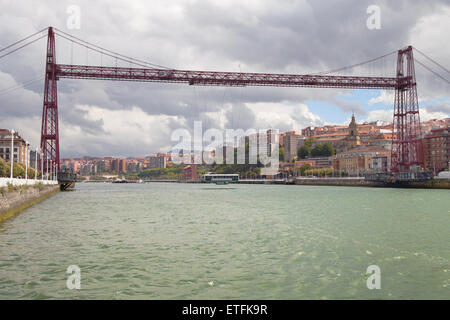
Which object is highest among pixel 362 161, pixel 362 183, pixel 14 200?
pixel 362 161

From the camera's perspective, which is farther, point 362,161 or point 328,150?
point 328,150

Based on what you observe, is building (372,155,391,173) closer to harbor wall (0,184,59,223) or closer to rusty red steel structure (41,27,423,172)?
rusty red steel structure (41,27,423,172)

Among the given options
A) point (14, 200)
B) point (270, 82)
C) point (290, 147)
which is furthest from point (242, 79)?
point (290, 147)

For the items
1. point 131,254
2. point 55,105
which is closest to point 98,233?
point 131,254

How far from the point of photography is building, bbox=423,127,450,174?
63.5m

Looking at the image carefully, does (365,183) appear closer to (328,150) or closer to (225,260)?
(328,150)

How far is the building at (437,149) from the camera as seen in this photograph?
63469 mm

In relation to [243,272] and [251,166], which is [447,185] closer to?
[243,272]

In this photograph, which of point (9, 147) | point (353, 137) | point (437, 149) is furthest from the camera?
point (353, 137)

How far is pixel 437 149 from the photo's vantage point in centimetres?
6506

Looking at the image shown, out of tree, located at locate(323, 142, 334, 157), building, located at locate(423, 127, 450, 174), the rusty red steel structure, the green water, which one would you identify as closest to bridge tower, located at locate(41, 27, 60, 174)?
the rusty red steel structure

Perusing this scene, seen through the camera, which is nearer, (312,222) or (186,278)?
(186,278)
